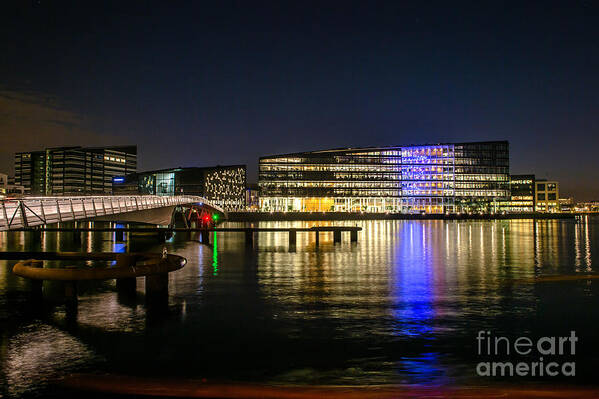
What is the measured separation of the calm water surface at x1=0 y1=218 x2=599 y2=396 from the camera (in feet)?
37.3

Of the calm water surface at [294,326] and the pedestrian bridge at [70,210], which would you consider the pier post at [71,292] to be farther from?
the pedestrian bridge at [70,210]

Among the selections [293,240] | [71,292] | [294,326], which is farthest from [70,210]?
[293,240]

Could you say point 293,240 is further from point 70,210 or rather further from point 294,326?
point 294,326

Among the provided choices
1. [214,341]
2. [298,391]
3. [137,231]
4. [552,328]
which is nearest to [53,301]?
[214,341]

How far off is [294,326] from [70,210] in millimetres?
19706

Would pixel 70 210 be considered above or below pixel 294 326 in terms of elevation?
above

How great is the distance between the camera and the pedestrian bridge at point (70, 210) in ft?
77.9

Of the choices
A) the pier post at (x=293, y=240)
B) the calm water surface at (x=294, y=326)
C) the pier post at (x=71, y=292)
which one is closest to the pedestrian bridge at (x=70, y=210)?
the calm water surface at (x=294, y=326)

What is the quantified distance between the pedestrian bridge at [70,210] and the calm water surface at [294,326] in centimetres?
346

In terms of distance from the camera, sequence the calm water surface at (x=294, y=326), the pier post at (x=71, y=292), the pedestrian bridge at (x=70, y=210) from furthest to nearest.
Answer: the pedestrian bridge at (x=70, y=210) → the pier post at (x=71, y=292) → the calm water surface at (x=294, y=326)

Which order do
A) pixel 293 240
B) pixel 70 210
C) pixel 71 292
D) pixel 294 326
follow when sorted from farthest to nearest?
pixel 293 240, pixel 70 210, pixel 71 292, pixel 294 326

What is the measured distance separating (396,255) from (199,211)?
6538 centimetres

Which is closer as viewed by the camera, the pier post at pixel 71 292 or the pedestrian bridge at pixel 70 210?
the pier post at pixel 71 292

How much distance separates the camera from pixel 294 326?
16.1 m
